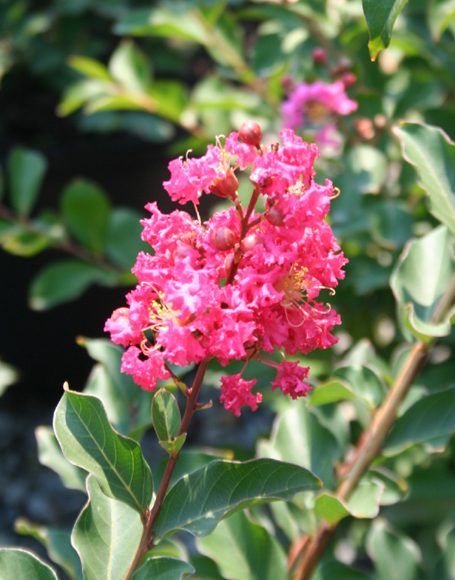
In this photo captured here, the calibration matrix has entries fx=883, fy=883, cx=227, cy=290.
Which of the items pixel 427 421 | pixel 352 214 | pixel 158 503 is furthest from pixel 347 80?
pixel 158 503

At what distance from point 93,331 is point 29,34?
944 millimetres

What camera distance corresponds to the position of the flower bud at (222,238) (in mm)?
618

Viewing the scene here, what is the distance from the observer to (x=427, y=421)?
35.3 inches

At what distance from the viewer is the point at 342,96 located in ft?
4.16

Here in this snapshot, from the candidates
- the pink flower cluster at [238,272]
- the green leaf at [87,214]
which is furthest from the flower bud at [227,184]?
the green leaf at [87,214]

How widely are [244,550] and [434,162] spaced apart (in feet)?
1.45

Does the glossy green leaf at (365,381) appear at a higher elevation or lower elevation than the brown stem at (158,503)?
lower

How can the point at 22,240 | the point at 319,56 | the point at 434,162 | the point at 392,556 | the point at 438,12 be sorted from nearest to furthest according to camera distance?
the point at 434,162
the point at 392,556
the point at 438,12
the point at 319,56
the point at 22,240

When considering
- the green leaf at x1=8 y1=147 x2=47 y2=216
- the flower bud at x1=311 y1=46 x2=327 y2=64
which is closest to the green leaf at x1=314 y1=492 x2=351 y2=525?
the flower bud at x1=311 y1=46 x2=327 y2=64

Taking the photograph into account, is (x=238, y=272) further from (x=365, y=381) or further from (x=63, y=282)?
(x=63, y=282)

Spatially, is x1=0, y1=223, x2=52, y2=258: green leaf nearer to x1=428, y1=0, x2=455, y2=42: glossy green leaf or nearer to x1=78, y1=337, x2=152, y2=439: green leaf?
x1=78, y1=337, x2=152, y2=439: green leaf

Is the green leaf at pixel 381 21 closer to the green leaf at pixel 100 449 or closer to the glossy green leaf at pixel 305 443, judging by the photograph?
the green leaf at pixel 100 449

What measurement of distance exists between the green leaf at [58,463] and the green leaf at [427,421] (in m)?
0.33

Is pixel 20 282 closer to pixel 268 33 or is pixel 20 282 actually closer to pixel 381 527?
pixel 268 33
